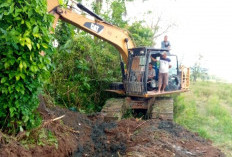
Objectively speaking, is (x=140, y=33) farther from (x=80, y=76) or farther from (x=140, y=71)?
(x=140, y=71)

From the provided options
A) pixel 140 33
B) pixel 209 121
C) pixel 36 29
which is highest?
pixel 140 33

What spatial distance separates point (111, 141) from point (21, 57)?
8.98 ft

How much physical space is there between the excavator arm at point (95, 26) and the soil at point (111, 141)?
2.16 meters

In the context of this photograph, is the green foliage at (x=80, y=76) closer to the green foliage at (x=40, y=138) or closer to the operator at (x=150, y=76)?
the operator at (x=150, y=76)

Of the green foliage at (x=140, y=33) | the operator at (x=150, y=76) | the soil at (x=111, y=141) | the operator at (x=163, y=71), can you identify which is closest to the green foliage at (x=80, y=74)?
the operator at (x=150, y=76)

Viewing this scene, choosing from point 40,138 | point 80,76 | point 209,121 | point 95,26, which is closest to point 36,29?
point 40,138

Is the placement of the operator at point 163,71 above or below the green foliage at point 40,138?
above

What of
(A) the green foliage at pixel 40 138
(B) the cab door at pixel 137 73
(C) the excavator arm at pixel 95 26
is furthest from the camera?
(B) the cab door at pixel 137 73

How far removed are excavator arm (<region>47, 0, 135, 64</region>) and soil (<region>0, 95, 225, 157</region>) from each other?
2160 mm

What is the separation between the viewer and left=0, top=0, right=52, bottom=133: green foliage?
3.92 meters

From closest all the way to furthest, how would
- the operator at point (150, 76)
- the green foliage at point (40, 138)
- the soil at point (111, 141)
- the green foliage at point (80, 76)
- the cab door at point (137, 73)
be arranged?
the green foliage at point (40, 138), the soil at point (111, 141), the cab door at point (137, 73), the operator at point (150, 76), the green foliage at point (80, 76)

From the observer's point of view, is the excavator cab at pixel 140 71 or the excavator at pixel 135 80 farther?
the excavator cab at pixel 140 71

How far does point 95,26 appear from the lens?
292 inches

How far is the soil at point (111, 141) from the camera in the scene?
15.5 ft
